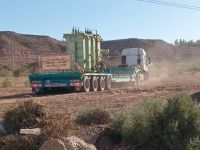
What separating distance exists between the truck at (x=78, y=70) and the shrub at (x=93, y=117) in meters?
17.0

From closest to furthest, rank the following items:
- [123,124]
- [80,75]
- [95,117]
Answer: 1. [123,124]
2. [95,117]
3. [80,75]

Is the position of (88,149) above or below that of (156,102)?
below

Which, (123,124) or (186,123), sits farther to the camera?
(123,124)

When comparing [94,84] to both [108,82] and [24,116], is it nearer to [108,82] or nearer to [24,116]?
[108,82]

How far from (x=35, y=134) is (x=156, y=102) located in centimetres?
272

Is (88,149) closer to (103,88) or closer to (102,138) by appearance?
(102,138)

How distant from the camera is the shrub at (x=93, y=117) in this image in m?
13.2

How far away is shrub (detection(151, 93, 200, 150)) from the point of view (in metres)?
10.9

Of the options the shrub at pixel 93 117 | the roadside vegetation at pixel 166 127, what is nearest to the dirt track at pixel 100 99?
the shrub at pixel 93 117

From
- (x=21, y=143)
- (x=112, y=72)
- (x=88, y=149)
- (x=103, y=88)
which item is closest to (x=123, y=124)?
(x=88, y=149)

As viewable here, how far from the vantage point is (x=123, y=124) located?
11906 mm

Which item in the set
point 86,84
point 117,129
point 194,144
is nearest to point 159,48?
point 86,84

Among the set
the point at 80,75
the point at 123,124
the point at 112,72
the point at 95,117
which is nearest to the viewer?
the point at 123,124

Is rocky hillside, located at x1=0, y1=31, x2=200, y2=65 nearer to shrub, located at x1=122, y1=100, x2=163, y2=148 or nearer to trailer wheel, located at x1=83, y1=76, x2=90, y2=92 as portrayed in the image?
trailer wheel, located at x1=83, y1=76, x2=90, y2=92
